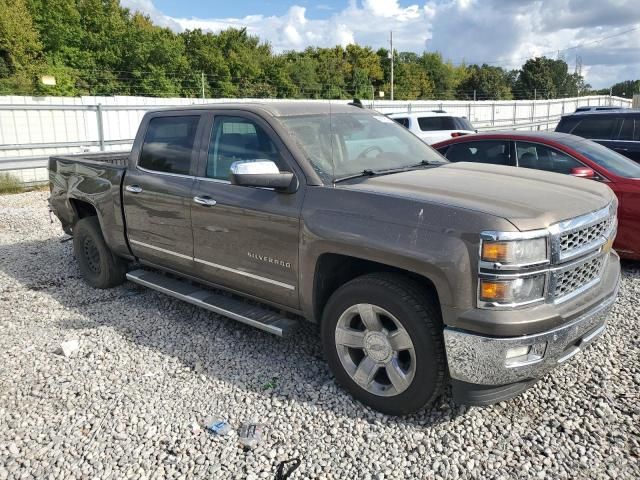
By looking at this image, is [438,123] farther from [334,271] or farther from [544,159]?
[334,271]

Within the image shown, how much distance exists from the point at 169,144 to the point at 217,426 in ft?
8.37

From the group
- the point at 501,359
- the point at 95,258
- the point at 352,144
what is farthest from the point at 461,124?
the point at 501,359

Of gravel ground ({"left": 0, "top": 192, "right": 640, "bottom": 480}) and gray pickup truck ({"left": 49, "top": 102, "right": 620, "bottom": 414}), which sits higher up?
gray pickup truck ({"left": 49, "top": 102, "right": 620, "bottom": 414})

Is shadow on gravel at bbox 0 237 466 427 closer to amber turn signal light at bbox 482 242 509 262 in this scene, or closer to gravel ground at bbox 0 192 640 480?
gravel ground at bbox 0 192 640 480

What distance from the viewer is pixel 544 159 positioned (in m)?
6.33

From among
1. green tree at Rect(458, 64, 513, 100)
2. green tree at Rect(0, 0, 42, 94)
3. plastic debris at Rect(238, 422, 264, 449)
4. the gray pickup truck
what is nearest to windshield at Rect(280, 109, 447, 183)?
the gray pickup truck

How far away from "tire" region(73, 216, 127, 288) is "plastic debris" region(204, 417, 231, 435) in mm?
2857

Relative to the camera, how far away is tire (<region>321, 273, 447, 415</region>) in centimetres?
301

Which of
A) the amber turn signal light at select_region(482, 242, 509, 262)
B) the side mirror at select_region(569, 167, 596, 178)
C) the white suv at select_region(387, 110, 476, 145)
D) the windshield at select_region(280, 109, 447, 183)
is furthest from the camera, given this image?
the white suv at select_region(387, 110, 476, 145)

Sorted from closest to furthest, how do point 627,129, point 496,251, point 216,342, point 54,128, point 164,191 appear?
point 496,251 → point 216,342 → point 164,191 → point 627,129 → point 54,128

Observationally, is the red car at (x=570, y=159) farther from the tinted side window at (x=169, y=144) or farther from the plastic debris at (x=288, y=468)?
the plastic debris at (x=288, y=468)

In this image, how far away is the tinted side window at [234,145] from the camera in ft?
12.8

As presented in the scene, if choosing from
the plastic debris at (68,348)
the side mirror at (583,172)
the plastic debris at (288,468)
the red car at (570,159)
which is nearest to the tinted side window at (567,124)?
the red car at (570,159)

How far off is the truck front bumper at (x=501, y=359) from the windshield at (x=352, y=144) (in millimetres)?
1395
